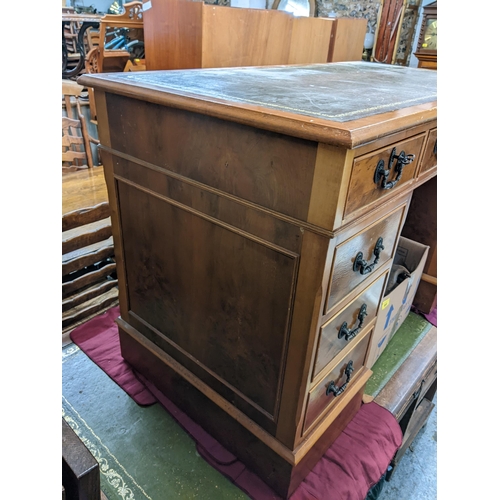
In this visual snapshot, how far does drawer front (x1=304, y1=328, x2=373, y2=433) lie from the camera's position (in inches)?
37.8

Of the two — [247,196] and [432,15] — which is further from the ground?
[432,15]

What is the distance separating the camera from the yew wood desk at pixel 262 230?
69 cm

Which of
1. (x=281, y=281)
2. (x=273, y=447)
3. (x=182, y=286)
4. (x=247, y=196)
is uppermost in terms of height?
(x=247, y=196)

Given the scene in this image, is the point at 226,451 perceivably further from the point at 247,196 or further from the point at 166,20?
the point at 166,20

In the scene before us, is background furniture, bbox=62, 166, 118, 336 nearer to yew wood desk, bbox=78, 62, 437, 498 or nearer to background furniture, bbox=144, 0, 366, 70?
yew wood desk, bbox=78, 62, 437, 498

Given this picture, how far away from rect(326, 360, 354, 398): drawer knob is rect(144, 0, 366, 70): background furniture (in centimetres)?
105

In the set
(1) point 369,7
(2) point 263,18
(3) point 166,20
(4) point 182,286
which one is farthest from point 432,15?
(4) point 182,286

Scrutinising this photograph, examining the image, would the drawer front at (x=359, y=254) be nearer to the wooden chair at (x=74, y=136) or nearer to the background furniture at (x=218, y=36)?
the background furniture at (x=218, y=36)

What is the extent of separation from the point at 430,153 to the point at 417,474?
4.12ft

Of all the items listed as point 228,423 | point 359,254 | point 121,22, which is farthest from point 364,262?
point 121,22

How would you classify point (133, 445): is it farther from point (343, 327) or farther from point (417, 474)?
point (417, 474)

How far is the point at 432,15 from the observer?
3867mm

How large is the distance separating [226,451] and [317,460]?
260mm

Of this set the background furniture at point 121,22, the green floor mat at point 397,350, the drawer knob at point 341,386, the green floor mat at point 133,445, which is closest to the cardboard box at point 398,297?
the green floor mat at point 397,350
